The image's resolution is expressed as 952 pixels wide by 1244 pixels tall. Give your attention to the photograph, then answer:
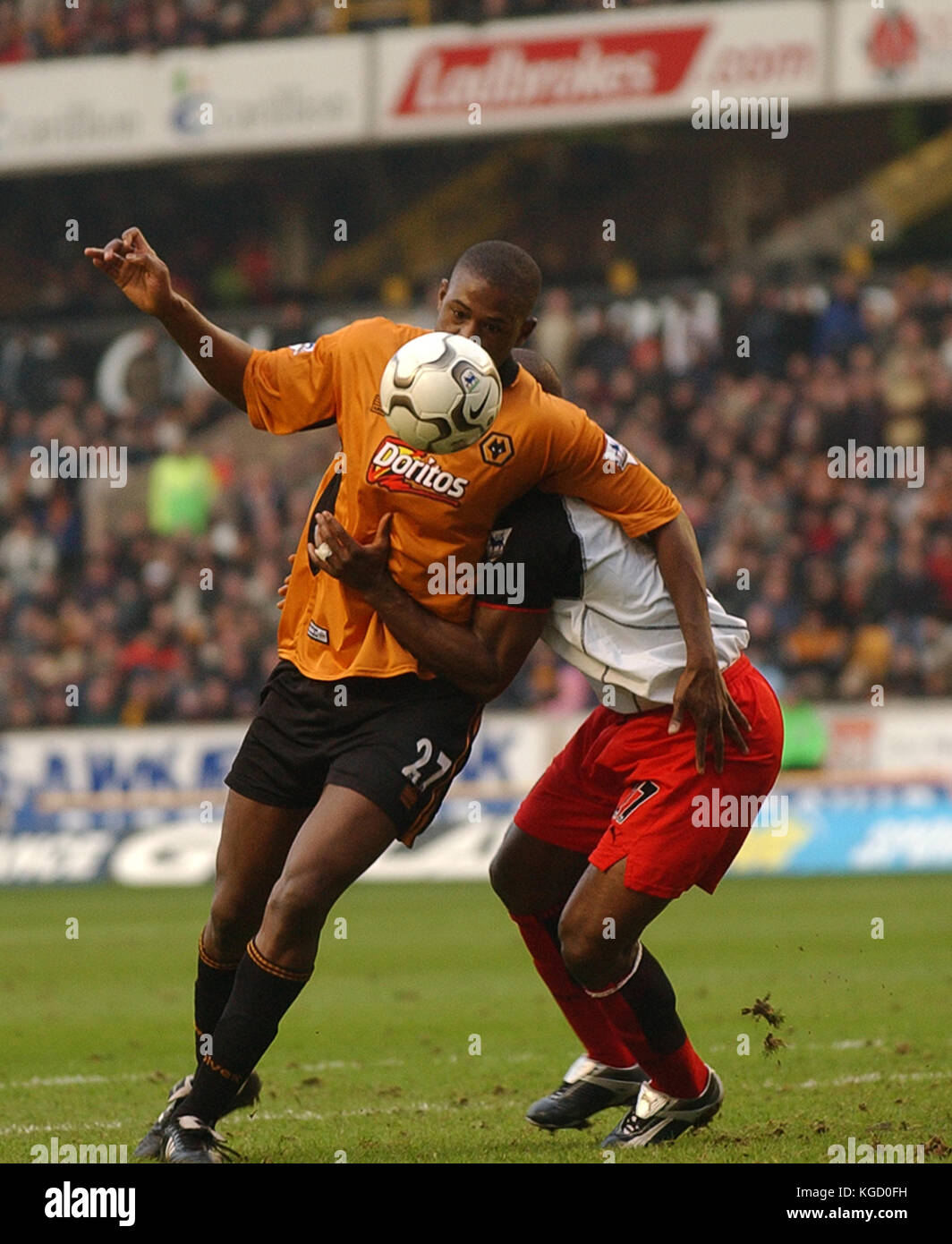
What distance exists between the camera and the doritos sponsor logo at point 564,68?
22.0m

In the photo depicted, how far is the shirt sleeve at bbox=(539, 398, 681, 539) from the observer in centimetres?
559

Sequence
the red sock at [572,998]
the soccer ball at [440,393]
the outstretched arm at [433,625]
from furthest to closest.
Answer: the red sock at [572,998], the outstretched arm at [433,625], the soccer ball at [440,393]

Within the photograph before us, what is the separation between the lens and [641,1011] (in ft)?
19.4

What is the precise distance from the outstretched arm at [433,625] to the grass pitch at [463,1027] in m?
1.40

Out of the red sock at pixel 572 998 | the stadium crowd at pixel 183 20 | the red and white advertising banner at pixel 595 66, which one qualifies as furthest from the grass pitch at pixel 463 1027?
the stadium crowd at pixel 183 20

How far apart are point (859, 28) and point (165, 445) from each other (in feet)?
29.6

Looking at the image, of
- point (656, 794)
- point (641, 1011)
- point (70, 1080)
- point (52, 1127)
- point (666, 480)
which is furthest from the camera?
point (666, 480)

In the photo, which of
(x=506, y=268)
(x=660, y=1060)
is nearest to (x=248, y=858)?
(x=660, y=1060)

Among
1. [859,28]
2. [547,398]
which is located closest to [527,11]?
[859,28]

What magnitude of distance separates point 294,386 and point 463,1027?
4.29 meters

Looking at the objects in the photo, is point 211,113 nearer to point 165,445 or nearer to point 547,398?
point 165,445

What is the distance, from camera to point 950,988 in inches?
389

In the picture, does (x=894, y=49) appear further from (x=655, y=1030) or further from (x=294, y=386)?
(x=655, y=1030)

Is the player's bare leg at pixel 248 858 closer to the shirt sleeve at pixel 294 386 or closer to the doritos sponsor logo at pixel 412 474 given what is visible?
the doritos sponsor logo at pixel 412 474
